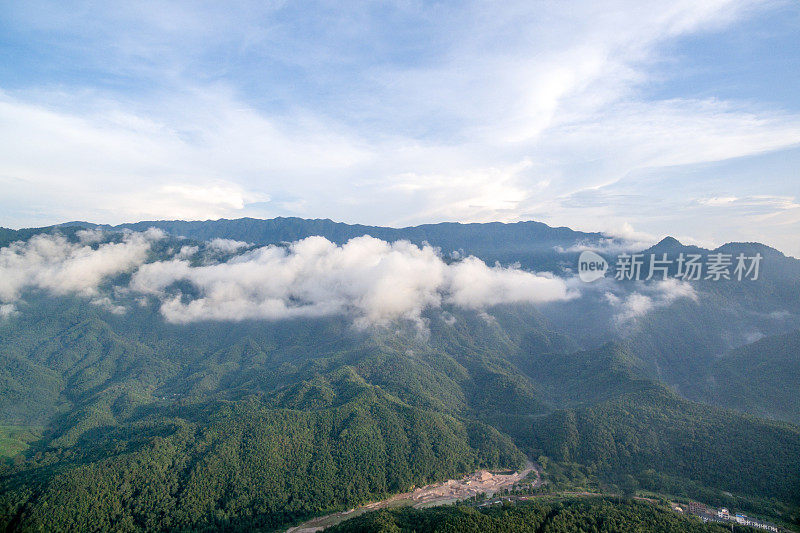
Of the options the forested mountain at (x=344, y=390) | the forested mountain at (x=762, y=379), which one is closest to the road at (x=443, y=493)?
the forested mountain at (x=344, y=390)

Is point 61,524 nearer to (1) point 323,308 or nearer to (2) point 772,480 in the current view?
(2) point 772,480

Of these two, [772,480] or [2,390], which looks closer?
[772,480]

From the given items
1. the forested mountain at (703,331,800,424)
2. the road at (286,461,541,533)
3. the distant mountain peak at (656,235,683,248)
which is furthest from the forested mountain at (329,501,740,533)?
the distant mountain peak at (656,235,683,248)

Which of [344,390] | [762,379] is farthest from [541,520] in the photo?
[762,379]

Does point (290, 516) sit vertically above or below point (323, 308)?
below

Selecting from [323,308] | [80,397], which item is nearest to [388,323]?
[323,308]

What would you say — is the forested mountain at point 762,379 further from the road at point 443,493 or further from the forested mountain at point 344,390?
the road at point 443,493

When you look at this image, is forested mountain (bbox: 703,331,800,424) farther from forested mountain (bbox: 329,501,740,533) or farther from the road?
forested mountain (bbox: 329,501,740,533)

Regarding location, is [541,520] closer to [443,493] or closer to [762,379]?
[443,493]

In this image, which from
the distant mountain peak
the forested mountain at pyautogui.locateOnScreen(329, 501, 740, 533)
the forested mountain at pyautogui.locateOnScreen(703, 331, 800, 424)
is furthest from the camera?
the distant mountain peak
